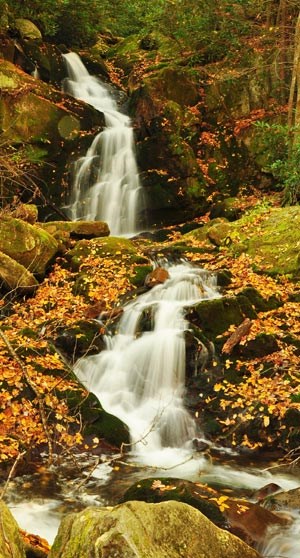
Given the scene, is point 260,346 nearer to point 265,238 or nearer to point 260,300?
point 260,300

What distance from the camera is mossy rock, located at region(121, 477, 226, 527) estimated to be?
4.80 metres

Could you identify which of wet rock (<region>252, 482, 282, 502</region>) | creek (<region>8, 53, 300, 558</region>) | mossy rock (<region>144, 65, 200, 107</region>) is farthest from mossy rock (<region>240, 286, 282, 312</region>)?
mossy rock (<region>144, 65, 200, 107</region>)

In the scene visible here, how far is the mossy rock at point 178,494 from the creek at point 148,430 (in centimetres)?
20

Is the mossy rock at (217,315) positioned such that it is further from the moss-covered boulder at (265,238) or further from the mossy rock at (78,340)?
the mossy rock at (78,340)

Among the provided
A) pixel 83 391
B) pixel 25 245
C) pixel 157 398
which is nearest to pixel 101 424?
pixel 83 391

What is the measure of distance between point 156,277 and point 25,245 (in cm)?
317

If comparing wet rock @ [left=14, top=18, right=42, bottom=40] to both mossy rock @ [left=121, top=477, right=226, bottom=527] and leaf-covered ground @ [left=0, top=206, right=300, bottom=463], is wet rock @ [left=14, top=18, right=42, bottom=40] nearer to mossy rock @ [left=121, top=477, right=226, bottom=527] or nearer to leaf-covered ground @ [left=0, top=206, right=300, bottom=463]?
leaf-covered ground @ [left=0, top=206, right=300, bottom=463]

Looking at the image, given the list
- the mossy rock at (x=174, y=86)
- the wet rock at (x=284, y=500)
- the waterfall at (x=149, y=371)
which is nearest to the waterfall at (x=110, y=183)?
the mossy rock at (x=174, y=86)

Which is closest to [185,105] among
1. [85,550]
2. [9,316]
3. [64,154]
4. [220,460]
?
[64,154]

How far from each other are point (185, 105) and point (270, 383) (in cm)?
1378

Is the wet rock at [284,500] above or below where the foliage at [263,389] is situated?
below

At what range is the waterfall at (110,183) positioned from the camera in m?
16.9

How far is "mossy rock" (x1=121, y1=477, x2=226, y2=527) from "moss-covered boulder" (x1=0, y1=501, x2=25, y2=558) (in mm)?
1839

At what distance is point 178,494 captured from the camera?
4.95 metres
